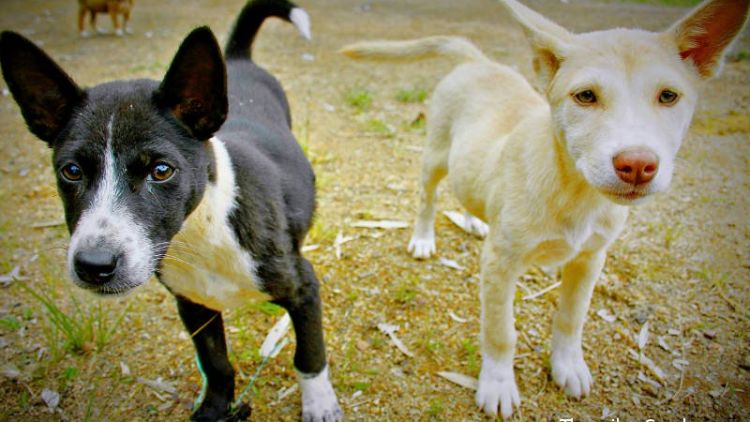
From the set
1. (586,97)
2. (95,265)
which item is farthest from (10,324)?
(586,97)

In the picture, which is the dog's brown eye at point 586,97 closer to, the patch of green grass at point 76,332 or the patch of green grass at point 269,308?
the patch of green grass at point 269,308

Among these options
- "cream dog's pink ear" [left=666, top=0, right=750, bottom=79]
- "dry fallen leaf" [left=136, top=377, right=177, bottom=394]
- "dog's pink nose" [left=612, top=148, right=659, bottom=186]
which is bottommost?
"dry fallen leaf" [left=136, top=377, right=177, bottom=394]

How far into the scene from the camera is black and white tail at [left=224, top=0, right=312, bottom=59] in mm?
3189

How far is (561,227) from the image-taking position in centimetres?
230

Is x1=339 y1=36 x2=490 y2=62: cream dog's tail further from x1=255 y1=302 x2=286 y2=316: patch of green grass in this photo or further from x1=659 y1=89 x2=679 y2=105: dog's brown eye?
x1=255 y1=302 x2=286 y2=316: patch of green grass

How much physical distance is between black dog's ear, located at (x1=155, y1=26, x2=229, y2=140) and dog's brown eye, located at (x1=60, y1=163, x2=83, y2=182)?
38 centimetres

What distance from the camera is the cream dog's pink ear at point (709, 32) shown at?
6.45 ft

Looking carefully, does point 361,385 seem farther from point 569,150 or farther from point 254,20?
point 254,20

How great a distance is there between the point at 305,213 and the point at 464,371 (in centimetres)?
134

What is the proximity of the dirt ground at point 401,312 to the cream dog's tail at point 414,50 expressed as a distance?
133 cm

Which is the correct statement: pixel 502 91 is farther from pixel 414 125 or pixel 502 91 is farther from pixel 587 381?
pixel 414 125

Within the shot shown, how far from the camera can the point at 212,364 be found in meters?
2.48

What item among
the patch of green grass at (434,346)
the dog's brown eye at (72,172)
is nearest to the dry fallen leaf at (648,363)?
the patch of green grass at (434,346)


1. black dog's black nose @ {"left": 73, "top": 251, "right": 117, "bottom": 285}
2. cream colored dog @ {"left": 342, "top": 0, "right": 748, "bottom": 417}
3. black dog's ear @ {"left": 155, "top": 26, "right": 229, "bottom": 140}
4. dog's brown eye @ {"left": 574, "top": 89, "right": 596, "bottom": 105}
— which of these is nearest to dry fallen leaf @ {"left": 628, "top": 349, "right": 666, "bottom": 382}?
cream colored dog @ {"left": 342, "top": 0, "right": 748, "bottom": 417}
